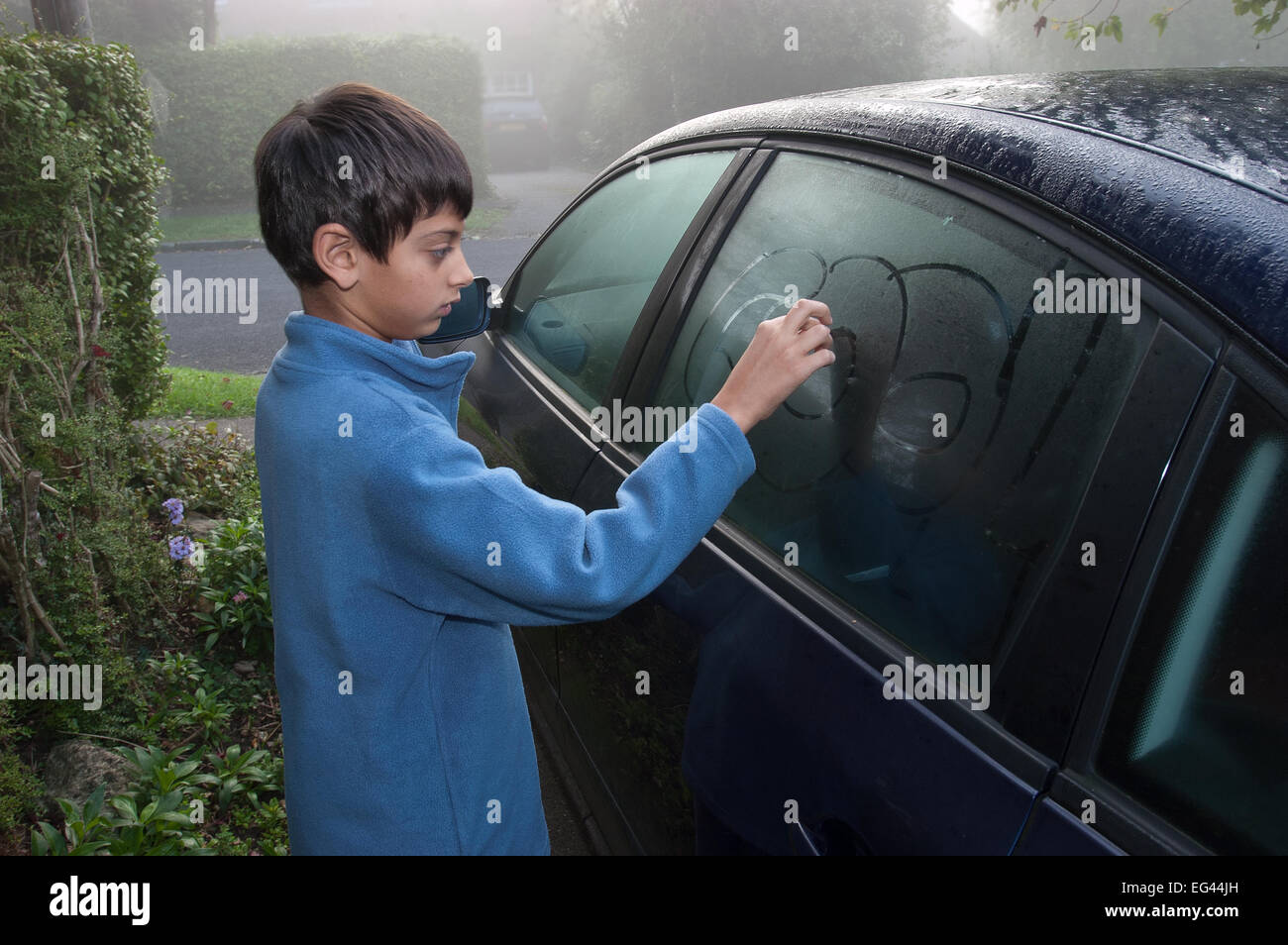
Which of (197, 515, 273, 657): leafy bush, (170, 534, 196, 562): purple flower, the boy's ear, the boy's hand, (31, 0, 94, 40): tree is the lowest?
(197, 515, 273, 657): leafy bush

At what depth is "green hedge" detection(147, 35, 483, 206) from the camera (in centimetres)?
1536

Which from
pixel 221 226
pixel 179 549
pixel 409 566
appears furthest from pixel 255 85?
pixel 409 566

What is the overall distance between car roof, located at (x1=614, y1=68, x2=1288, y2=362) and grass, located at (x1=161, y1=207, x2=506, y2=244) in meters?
13.1

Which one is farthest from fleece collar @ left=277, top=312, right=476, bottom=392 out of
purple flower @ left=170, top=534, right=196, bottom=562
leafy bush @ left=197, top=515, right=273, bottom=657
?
purple flower @ left=170, top=534, right=196, bottom=562

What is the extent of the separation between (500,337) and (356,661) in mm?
2081

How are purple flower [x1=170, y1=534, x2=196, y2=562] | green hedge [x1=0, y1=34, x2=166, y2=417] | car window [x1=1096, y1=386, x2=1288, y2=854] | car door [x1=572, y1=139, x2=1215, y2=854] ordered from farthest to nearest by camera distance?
purple flower [x1=170, y1=534, x2=196, y2=562], green hedge [x1=0, y1=34, x2=166, y2=417], car door [x1=572, y1=139, x2=1215, y2=854], car window [x1=1096, y1=386, x2=1288, y2=854]

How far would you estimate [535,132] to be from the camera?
70.0 feet

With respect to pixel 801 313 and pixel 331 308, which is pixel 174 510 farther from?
pixel 801 313

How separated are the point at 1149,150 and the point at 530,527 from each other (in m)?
0.85

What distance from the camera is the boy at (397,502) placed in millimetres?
1105

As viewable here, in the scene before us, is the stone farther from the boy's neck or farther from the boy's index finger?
the boy's index finger

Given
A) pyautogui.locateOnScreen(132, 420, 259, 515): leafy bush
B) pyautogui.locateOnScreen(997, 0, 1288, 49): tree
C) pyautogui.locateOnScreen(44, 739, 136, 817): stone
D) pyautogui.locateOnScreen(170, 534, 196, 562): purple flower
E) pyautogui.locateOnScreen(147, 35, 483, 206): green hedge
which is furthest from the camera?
pyautogui.locateOnScreen(147, 35, 483, 206): green hedge

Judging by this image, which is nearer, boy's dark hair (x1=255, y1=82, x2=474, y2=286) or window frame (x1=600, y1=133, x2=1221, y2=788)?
window frame (x1=600, y1=133, x2=1221, y2=788)

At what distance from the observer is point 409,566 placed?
3.80ft
